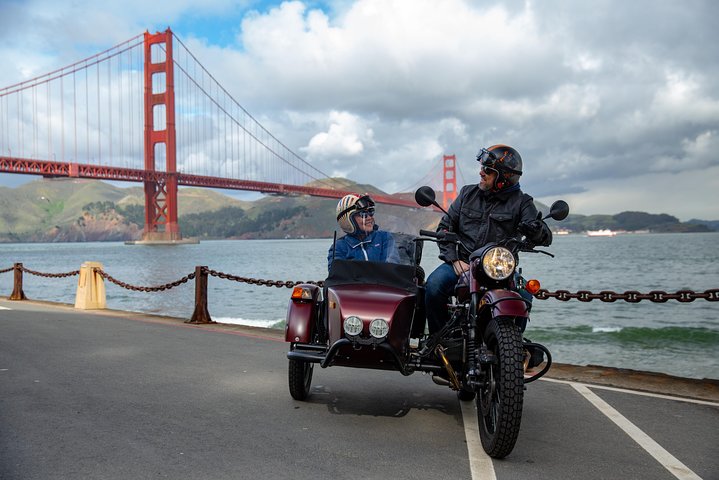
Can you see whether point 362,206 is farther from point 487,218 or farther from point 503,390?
point 503,390

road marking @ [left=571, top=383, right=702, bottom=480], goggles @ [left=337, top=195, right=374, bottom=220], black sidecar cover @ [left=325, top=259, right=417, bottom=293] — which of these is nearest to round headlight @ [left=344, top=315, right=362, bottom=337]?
black sidecar cover @ [left=325, top=259, right=417, bottom=293]

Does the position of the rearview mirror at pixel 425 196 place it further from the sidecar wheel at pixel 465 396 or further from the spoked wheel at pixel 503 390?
the sidecar wheel at pixel 465 396

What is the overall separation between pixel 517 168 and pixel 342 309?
5.27ft

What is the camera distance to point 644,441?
4172 mm

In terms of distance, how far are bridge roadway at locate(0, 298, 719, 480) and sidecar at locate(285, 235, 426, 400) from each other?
45 centimetres

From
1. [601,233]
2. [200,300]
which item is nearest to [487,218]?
[200,300]

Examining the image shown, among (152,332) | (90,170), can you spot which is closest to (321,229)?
(90,170)

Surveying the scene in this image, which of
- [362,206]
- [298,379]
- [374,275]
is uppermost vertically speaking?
[362,206]

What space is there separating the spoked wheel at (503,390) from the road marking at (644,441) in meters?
0.87

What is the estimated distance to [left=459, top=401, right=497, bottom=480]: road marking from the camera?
353 centimetres

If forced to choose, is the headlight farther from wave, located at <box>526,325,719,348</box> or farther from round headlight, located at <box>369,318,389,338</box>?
wave, located at <box>526,325,719,348</box>

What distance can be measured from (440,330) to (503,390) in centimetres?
98

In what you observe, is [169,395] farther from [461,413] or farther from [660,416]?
[660,416]

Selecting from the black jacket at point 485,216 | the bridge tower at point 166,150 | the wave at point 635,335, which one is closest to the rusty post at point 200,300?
the black jacket at point 485,216
